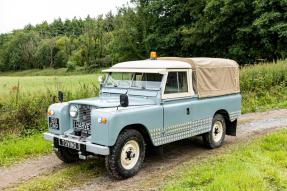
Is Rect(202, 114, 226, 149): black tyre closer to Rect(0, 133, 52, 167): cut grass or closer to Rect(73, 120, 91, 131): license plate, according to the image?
Rect(73, 120, 91, 131): license plate

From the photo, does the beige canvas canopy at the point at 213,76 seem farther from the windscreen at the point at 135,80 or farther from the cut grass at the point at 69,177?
the cut grass at the point at 69,177

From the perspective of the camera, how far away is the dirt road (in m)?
4.90

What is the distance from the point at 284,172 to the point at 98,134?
3.65m

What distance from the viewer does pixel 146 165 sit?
596cm

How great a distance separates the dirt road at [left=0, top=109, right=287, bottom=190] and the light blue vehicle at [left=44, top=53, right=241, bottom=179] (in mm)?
255

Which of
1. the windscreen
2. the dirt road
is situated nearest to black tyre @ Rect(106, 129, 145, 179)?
the dirt road

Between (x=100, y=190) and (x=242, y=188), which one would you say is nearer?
(x=242, y=188)

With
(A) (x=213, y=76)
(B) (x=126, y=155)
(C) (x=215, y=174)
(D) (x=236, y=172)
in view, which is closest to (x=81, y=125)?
(B) (x=126, y=155)

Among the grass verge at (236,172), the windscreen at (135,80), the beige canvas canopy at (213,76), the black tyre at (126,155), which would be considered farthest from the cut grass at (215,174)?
the windscreen at (135,80)

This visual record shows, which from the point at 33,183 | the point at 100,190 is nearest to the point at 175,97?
the point at 100,190

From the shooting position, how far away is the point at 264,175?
15.4 ft

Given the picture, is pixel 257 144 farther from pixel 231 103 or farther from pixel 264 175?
pixel 264 175

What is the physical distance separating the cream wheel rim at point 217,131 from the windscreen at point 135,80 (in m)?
2.46

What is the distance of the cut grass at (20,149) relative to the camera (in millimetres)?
6422
